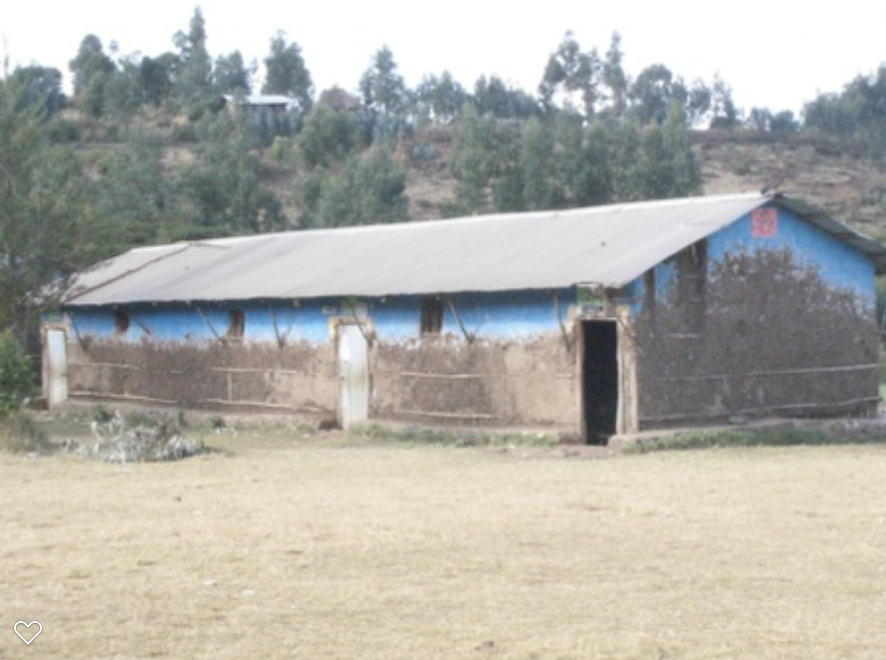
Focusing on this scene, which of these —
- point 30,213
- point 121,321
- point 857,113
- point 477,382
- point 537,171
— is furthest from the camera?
point 857,113

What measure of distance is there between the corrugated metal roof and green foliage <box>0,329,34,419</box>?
15.9 feet

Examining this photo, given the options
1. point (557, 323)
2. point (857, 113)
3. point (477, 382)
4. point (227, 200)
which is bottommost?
point (477, 382)

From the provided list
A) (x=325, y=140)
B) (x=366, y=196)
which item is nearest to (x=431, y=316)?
(x=366, y=196)

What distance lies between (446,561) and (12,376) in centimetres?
1360

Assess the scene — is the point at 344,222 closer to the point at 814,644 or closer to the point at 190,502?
the point at 190,502

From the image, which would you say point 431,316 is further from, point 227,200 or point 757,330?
point 227,200

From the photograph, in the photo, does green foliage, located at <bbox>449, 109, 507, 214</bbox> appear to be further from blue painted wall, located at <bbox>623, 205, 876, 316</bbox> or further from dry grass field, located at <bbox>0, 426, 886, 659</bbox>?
dry grass field, located at <bbox>0, 426, 886, 659</bbox>

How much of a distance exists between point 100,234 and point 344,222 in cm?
2213

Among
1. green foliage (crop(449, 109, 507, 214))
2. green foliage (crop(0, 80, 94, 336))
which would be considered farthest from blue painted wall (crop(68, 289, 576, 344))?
green foliage (crop(449, 109, 507, 214))

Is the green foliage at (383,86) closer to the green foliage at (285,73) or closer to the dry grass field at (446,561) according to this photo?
the green foliage at (285,73)

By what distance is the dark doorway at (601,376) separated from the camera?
1001 inches

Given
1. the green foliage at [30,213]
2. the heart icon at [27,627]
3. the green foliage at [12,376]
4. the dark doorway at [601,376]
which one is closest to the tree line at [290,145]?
the green foliage at [30,213]

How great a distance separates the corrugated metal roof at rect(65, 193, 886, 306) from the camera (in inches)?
944

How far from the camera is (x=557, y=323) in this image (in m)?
23.6
